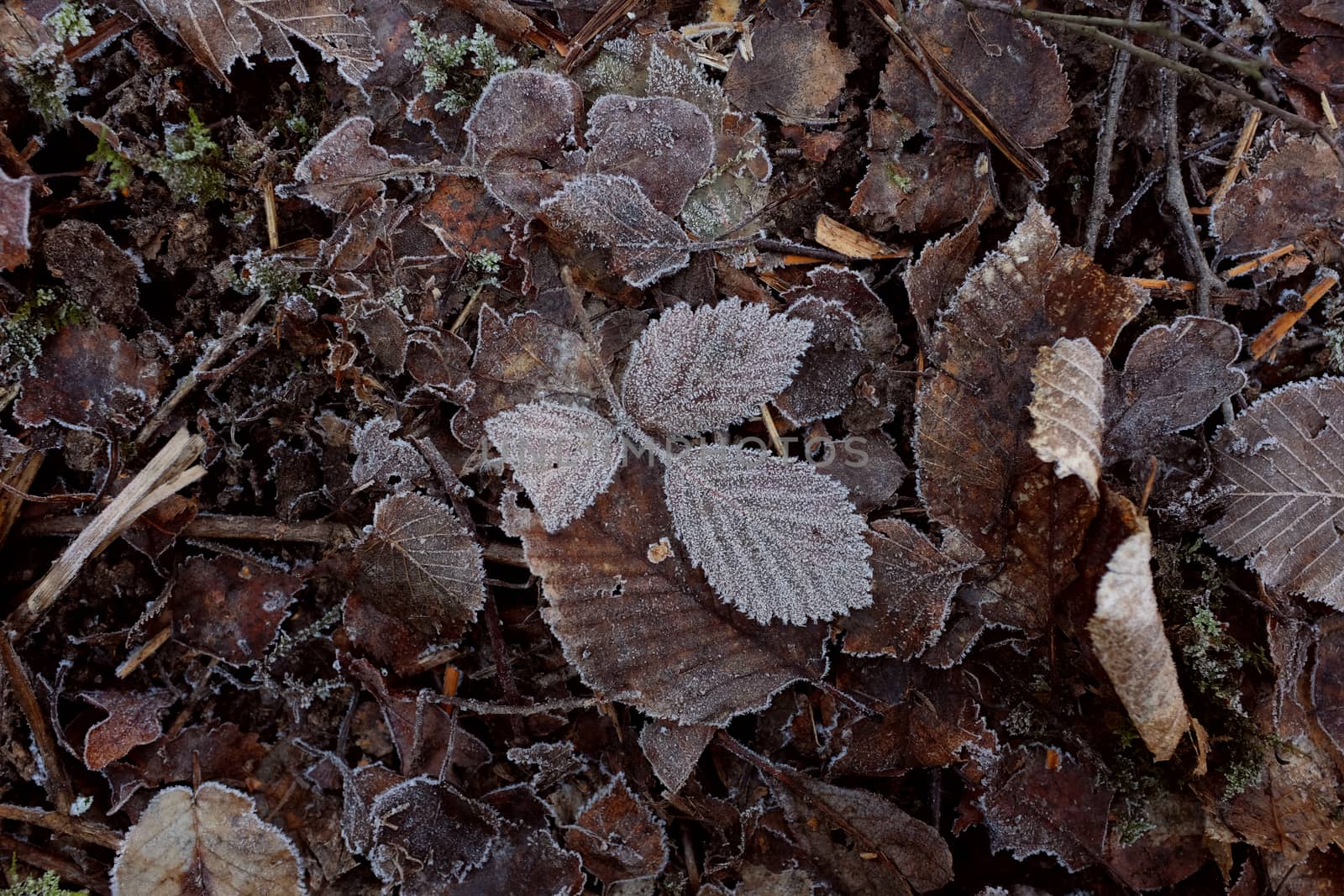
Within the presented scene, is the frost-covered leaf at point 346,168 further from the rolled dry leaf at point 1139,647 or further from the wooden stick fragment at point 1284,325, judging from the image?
the wooden stick fragment at point 1284,325

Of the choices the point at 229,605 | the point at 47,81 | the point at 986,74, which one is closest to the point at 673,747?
the point at 229,605

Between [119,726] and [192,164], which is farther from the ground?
[192,164]

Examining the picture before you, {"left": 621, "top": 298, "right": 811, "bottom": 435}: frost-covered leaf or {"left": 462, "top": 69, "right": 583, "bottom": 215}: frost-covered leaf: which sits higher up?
{"left": 462, "top": 69, "right": 583, "bottom": 215}: frost-covered leaf

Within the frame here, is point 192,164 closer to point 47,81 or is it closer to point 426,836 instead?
point 47,81

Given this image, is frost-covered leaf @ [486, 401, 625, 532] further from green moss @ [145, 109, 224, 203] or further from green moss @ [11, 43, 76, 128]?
green moss @ [11, 43, 76, 128]

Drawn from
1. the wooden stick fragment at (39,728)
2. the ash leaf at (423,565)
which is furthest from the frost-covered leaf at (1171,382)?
the wooden stick fragment at (39,728)

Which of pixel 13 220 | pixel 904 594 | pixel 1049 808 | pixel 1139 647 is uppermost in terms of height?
pixel 13 220

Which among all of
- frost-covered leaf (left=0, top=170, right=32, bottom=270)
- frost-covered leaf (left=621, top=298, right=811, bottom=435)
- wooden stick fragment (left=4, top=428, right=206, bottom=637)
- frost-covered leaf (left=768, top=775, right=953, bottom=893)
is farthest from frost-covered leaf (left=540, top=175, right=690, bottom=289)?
frost-covered leaf (left=768, top=775, right=953, bottom=893)
